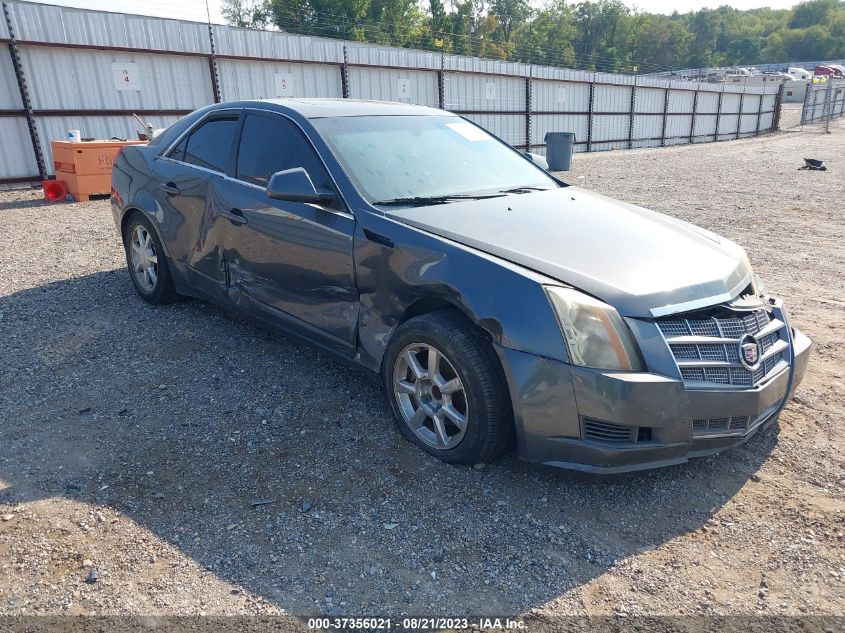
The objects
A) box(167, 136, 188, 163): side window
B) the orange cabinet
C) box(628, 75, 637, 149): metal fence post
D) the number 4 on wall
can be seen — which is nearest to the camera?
box(167, 136, 188, 163): side window

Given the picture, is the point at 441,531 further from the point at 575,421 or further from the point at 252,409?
the point at 252,409

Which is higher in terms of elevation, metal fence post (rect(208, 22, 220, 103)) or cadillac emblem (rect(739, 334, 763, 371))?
metal fence post (rect(208, 22, 220, 103))

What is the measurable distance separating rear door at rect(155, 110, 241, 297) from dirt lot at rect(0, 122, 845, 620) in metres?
0.61

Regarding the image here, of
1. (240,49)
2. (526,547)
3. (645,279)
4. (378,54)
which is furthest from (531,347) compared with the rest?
(378,54)

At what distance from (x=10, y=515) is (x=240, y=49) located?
1472 centimetres

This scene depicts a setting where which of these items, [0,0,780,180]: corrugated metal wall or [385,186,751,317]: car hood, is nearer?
[385,186,751,317]: car hood

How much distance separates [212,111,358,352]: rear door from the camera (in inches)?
142

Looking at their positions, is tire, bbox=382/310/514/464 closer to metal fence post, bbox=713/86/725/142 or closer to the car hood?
the car hood

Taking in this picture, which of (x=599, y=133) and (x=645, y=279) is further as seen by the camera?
(x=599, y=133)

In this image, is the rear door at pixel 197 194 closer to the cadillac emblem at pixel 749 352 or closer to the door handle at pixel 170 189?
the door handle at pixel 170 189

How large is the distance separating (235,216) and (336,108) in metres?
1.00

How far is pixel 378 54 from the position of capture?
18453mm

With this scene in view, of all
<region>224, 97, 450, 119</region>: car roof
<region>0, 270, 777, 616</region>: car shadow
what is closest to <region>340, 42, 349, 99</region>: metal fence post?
<region>224, 97, 450, 119</region>: car roof

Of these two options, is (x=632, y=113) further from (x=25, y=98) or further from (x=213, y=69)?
(x=25, y=98)
